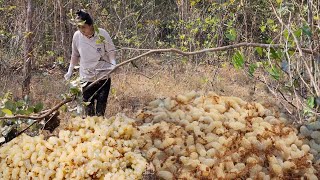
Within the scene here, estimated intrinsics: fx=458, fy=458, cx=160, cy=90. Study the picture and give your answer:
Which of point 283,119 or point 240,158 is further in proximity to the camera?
point 283,119

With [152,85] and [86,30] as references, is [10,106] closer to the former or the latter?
[86,30]

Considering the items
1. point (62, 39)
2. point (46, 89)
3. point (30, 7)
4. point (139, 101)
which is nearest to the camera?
point (30, 7)

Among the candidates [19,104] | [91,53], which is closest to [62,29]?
[91,53]

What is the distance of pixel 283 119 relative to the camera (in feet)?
8.60

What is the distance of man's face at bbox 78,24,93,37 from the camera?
3.81 meters

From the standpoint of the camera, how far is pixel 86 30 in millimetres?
3855

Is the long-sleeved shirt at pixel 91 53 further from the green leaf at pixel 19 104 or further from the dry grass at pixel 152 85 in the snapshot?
the green leaf at pixel 19 104

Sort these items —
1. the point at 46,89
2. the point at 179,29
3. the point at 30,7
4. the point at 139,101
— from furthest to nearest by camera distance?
1. the point at 179,29
2. the point at 46,89
3. the point at 139,101
4. the point at 30,7

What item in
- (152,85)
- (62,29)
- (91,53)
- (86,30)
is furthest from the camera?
(62,29)

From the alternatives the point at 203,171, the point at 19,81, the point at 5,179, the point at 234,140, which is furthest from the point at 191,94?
the point at 19,81

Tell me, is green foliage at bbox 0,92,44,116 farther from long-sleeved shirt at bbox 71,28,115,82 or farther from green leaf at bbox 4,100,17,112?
long-sleeved shirt at bbox 71,28,115,82

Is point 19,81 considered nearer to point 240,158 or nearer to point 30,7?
point 30,7

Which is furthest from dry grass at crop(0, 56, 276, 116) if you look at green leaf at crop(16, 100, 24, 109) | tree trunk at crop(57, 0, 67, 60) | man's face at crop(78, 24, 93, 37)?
green leaf at crop(16, 100, 24, 109)

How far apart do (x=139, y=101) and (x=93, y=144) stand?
3.61 metres
